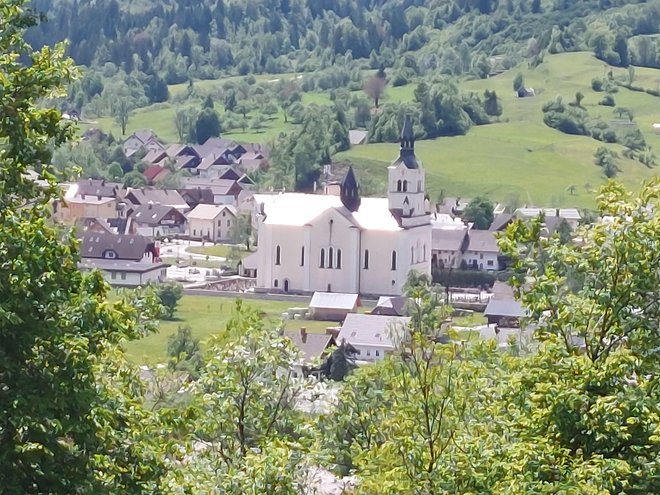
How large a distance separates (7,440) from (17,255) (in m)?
0.74

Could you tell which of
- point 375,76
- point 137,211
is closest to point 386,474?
point 137,211

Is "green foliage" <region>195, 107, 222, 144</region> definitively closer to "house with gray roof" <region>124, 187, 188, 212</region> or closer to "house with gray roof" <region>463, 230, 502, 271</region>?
"house with gray roof" <region>124, 187, 188, 212</region>

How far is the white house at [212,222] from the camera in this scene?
61.2 m

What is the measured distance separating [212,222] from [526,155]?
1615 centimetres

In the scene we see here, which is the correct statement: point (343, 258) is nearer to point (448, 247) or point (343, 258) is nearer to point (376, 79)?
point (448, 247)

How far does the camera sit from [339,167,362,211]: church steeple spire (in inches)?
1917

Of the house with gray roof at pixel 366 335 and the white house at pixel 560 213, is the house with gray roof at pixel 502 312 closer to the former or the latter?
the house with gray roof at pixel 366 335

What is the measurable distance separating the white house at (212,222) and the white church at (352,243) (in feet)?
39.5

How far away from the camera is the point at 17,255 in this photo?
21.5 ft

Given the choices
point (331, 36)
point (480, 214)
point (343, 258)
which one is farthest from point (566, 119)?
point (331, 36)

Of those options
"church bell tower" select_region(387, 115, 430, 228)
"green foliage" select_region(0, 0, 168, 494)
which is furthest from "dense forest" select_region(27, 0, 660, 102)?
"green foliage" select_region(0, 0, 168, 494)

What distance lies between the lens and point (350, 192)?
49.2 meters

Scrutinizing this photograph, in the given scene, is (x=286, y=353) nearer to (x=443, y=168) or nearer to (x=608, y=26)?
(x=443, y=168)

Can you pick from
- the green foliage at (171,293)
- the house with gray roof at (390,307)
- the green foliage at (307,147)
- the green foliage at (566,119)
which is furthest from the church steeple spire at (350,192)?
the green foliage at (566,119)
